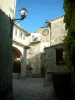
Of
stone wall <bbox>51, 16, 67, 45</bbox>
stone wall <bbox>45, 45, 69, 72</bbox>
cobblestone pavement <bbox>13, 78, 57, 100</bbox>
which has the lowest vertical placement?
cobblestone pavement <bbox>13, 78, 57, 100</bbox>

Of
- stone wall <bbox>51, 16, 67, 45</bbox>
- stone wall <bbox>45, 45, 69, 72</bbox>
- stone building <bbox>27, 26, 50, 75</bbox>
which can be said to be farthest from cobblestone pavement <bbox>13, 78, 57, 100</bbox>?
stone building <bbox>27, 26, 50, 75</bbox>

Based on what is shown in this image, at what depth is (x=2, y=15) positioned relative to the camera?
6676mm

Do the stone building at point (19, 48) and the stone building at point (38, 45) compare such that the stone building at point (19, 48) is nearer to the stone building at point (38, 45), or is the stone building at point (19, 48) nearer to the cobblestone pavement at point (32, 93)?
the stone building at point (38, 45)

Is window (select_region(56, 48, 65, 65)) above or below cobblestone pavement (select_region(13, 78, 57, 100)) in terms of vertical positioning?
above

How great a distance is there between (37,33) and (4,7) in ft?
79.8

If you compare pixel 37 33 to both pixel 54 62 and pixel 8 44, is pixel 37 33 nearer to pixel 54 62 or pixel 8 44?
pixel 54 62

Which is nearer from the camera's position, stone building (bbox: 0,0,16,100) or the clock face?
→ stone building (bbox: 0,0,16,100)

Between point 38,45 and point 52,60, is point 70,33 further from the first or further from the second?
point 38,45

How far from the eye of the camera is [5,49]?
22.6ft

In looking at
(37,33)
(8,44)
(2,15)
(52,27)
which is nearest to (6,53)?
(8,44)

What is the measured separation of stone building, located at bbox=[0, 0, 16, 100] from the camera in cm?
644

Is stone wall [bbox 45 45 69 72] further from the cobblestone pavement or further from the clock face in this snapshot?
the clock face

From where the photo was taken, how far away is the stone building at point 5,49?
6.44m

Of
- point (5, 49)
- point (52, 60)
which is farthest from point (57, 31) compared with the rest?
point (5, 49)
